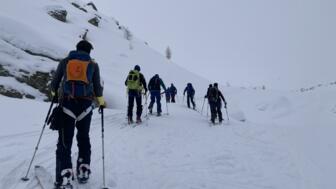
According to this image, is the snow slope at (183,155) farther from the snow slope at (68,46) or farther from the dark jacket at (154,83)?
the snow slope at (68,46)

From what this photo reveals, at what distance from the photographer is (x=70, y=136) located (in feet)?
21.2

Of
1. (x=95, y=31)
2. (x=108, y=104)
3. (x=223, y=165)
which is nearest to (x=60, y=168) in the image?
(x=223, y=165)

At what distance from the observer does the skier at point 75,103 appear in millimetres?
6402

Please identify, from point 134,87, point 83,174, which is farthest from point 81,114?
point 134,87

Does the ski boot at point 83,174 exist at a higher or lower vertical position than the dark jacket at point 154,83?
lower

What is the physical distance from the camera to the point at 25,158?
324 inches

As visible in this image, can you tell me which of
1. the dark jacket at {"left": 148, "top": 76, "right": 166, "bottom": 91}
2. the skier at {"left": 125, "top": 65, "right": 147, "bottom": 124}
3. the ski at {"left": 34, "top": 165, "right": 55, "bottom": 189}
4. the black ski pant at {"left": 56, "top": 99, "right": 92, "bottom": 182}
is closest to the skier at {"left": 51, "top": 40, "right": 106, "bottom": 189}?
the black ski pant at {"left": 56, "top": 99, "right": 92, "bottom": 182}

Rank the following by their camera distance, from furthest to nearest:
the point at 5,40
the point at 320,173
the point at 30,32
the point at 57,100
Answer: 1. the point at 30,32
2. the point at 5,40
3. the point at 320,173
4. the point at 57,100

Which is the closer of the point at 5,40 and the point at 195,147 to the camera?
the point at 195,147

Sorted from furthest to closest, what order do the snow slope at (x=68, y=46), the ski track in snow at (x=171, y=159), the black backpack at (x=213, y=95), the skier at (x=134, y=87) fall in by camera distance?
the snow slope at (x=68, y=46) < the black backpack at (x=213, y=95) < the skier at (x=134, y=87) < the ski track in snow at (x=171, y=159)

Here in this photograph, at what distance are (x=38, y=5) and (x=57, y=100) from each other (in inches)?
1445

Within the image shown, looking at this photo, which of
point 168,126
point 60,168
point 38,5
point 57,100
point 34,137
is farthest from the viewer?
point 38,5

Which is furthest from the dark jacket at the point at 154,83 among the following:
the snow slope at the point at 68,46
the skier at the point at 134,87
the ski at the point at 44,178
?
the ski at the point at 44,178

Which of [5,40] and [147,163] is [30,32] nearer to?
[5,40]
